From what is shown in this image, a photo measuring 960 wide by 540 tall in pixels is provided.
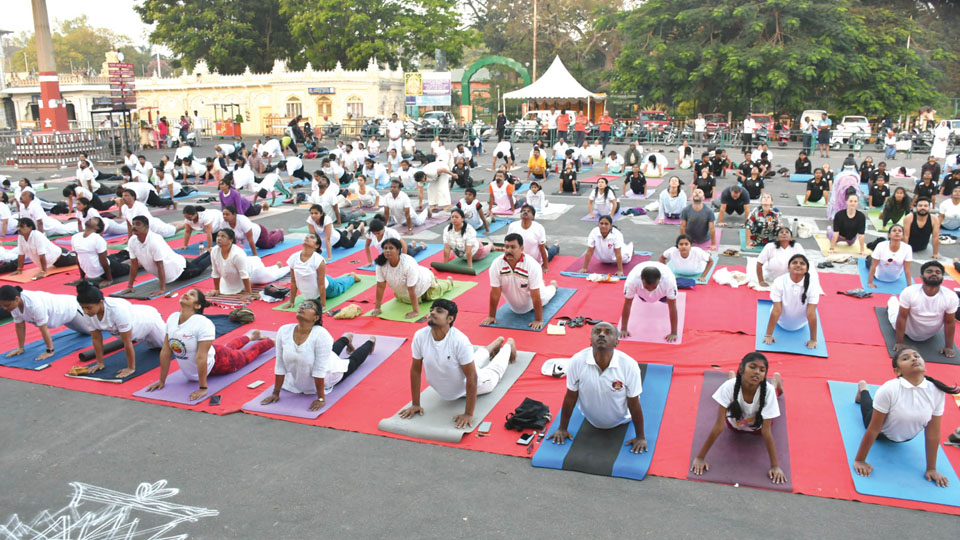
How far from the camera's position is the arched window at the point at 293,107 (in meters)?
41.9

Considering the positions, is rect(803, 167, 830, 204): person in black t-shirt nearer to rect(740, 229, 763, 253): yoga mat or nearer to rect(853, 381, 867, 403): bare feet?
rect(740, 229, 763, 253): yoga mat

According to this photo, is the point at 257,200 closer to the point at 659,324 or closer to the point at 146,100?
the point at 659,324

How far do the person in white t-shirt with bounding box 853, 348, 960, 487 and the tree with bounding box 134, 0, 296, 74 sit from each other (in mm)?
45365

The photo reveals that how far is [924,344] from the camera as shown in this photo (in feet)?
24.5

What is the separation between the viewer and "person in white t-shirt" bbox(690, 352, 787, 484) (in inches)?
200

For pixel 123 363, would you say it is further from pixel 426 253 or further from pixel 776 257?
pixel 776 257

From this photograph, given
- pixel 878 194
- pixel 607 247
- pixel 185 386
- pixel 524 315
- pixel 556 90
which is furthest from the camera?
pixel 556 90

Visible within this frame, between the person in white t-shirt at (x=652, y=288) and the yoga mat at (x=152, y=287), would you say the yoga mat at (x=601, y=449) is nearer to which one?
the person in white t-shirt at (x=652, y=288)

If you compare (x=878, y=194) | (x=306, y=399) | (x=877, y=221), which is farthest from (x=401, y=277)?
(x=878, y=194)

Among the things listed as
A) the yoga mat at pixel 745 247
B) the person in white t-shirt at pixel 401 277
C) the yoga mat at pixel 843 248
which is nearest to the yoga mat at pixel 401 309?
the person in white t-shirt at pixel 401 277

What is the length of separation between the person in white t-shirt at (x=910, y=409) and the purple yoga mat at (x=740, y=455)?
58 centimetres

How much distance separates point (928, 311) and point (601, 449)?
13.6ft

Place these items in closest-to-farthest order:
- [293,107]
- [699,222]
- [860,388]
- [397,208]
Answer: [860,388] < [699,222] < [397,208] < [293,107]

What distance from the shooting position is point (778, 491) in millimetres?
5035
